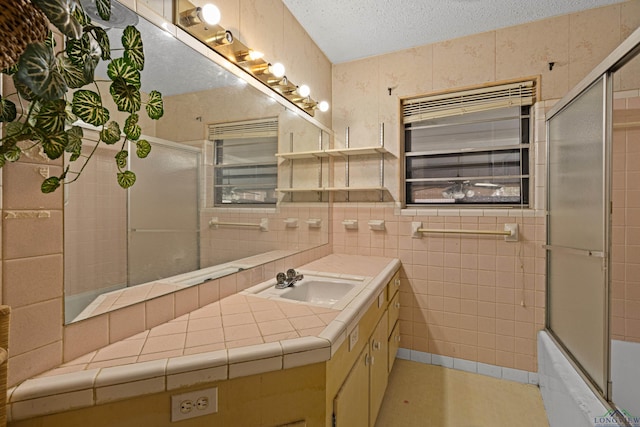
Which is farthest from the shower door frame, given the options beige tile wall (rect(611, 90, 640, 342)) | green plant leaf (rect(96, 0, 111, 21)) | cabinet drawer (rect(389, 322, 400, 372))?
beige tile wall (rect(611, 90, 640, 342))

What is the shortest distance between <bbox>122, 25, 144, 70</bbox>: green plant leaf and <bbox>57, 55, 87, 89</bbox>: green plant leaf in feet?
0.39

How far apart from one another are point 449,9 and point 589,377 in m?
2.28

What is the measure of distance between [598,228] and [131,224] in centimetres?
199

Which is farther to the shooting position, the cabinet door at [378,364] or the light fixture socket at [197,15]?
the cabinet door at [378,364]

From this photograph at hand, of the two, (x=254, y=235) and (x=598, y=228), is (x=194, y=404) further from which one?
(x=598, y=228)

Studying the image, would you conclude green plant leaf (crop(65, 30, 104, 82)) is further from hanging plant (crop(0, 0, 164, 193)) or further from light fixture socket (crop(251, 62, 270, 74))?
light fixture socket (crop(251, 62, 270, 74))

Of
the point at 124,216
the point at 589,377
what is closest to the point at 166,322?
the point at 124,216

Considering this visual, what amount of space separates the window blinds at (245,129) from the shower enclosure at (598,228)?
163 centimetres

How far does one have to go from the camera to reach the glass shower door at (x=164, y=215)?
99cm

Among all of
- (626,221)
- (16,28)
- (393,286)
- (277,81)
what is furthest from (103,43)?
(626,221)

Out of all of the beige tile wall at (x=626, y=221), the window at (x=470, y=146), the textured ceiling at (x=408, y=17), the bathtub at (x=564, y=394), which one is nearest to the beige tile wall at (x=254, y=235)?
the window at (x=470, y=146)

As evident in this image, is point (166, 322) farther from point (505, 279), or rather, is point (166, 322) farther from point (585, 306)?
point (505, 279)

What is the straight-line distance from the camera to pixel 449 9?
75.7 inches

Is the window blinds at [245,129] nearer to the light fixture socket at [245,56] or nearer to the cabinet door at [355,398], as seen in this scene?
the light fixture socket at [245,56]
